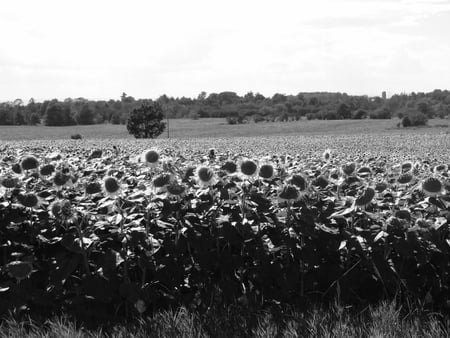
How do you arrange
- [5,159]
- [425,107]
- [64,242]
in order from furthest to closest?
1. [425,107]
2. [5,159]
3. [64,242]

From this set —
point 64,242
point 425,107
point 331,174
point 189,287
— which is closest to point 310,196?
point 331,174

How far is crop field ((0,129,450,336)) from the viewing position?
4203 millimetres

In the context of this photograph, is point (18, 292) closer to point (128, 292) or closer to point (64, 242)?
point (64, 242)

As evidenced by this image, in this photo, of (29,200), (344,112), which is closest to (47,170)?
(29,200)

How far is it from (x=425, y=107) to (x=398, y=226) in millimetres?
104750

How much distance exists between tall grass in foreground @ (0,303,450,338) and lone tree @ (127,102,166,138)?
7463 centimetres

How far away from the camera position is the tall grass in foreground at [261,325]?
3799 millimetres

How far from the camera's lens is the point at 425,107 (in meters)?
103

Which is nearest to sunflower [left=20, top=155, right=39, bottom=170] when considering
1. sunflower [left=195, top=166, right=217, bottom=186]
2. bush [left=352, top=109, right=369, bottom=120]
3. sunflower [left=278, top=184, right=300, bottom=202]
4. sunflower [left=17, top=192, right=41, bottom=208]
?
sunflower [left=17, top=192, right=41, bottom=208]

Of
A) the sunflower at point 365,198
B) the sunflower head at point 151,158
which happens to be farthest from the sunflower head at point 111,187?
the sunflower at point 365,198

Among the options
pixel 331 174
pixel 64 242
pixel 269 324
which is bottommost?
pixel 269 324

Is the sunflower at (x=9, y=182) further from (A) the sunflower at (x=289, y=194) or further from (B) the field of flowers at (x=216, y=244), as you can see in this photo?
(A) the sunflower at (x=289, y=194)

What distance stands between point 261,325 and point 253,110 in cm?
11097

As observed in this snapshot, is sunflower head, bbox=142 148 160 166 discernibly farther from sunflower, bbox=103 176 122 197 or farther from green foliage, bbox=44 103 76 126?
green foliage, bbox=44 103 76 126
